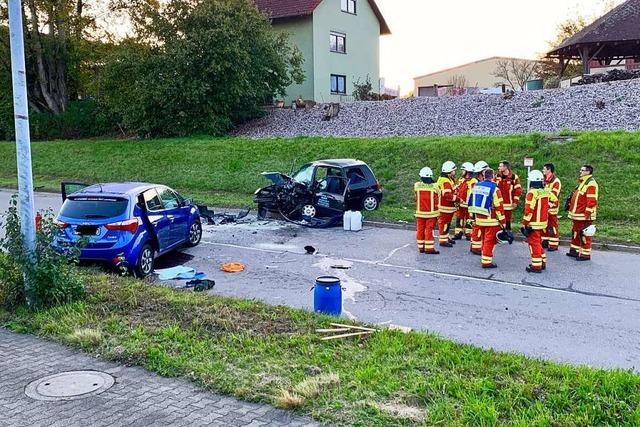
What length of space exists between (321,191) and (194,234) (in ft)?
13.7

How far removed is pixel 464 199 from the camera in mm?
13297

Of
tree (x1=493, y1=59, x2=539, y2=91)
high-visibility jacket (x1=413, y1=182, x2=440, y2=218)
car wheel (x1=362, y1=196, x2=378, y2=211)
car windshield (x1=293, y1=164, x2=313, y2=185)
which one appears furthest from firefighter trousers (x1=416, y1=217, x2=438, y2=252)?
tree (x1=493, y1=59, x2=539, y2=91)

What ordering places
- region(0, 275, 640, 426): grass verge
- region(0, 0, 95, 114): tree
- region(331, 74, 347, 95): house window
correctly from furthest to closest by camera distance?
region(331, 74, 347, 95): house window
region(0, 0, 95, 114): tree
region(0, 275, 640, 426): grass verge

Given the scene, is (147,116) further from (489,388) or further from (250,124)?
(489,388)

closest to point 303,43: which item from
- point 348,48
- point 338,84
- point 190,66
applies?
point 338,84

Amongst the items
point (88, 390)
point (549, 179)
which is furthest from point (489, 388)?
point (549, 179)

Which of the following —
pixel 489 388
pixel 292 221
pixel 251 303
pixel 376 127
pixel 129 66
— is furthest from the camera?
pixel 129 66

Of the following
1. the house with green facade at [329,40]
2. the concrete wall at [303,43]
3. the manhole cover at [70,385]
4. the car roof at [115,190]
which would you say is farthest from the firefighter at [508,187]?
the concrete wall at [303,43]

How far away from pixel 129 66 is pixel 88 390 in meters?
25.8

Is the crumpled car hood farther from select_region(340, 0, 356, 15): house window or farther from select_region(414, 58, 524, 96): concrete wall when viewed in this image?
select_region(414, 58, 524, 96): concrete wall

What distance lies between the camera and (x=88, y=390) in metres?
5.14

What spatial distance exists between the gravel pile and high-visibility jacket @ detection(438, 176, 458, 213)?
9.36 metres

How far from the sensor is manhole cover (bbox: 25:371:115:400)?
16.5 feet

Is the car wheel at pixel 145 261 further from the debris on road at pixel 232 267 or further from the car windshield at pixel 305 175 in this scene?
the car windshield at pixel 305 175
